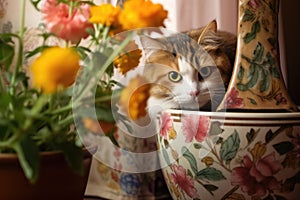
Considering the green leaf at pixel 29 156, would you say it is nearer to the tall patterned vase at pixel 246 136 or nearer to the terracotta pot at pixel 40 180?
the terracotta pot at pixel 40 180

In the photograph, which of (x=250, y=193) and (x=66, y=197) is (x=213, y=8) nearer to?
(x=250, y=193)

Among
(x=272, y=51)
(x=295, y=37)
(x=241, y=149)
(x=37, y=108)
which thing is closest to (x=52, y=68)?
(x=37, y=108)

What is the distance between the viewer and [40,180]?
42 centimetres

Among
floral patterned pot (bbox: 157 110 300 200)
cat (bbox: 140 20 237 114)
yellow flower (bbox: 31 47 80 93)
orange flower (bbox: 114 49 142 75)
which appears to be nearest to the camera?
yellow flower (bbox: 31 47 80 93)

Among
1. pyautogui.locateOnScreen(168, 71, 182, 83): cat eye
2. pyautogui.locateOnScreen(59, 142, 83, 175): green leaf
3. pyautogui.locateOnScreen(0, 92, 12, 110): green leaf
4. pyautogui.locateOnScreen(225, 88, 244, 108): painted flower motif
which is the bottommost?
pyautogui.locateOnScreen(59, 142, 83, 175): green leaf

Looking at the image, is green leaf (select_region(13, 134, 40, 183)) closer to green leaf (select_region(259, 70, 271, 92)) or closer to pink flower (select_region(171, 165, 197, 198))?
pink flower (select_region(171, 165, 197, 198))

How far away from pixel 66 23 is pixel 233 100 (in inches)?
14.2

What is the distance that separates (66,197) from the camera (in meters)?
0.44

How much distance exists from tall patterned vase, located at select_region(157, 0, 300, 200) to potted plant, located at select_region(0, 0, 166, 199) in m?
0.22

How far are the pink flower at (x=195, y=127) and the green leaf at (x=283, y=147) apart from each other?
0.10 meters

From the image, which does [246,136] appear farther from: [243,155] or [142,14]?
[142,14]

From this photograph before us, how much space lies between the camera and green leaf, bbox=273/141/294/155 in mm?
613

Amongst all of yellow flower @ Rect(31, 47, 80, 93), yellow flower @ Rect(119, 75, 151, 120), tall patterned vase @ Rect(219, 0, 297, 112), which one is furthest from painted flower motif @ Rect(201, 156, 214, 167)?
yellow flower @ Rect(31, 47, 80, 93)

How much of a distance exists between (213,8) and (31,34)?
42cm
